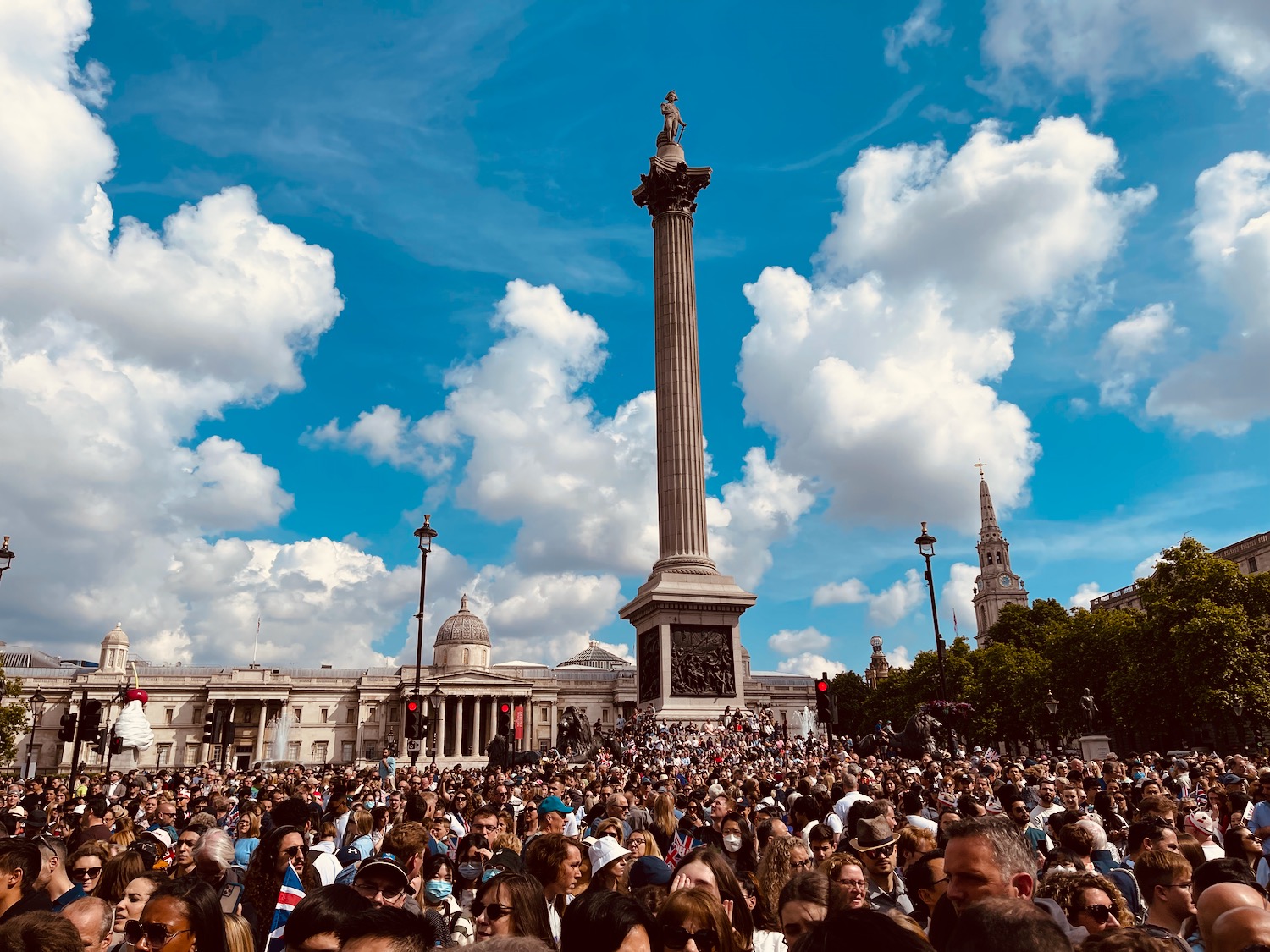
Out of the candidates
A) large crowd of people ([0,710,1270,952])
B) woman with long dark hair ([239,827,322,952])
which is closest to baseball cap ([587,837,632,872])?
large crowd of people ([0,710,1270,952])

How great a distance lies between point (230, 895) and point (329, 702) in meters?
119

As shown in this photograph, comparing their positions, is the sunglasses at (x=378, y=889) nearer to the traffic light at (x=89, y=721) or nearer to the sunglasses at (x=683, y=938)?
the sunglasses at (x=683, y=938)

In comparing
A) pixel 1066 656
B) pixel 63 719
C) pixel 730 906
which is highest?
pixel 1066 656

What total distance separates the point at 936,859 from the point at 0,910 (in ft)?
20.7

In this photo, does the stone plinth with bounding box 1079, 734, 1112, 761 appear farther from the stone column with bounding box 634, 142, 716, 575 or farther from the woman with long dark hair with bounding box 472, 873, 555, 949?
the woman with long dark hair with bounding box 472, 873, 555, 949

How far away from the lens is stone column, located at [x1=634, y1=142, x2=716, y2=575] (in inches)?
1767

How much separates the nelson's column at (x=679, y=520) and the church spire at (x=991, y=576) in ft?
358

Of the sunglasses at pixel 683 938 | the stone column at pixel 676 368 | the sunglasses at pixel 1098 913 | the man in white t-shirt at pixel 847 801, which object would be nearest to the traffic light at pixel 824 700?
the man in white t-shirt at pixel 847 801

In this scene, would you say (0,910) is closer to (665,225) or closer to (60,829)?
(60,829)

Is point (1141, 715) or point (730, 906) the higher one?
point (1141, 715)

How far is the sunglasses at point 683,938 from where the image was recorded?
443 centimetres

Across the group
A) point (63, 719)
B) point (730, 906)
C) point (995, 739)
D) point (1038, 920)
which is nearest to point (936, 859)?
point (730, 906)

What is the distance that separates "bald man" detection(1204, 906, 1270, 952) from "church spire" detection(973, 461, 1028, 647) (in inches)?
5790

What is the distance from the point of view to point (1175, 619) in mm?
49719
